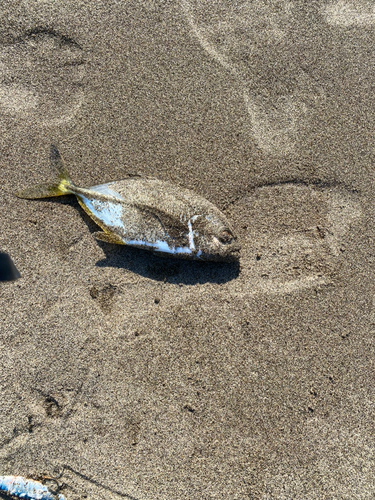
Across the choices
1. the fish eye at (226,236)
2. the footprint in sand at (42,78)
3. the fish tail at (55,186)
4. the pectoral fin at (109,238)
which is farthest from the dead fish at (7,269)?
the fish eye at (226,236)

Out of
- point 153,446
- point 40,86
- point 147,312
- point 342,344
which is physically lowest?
point 153,446

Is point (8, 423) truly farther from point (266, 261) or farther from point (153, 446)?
point (266, 261)

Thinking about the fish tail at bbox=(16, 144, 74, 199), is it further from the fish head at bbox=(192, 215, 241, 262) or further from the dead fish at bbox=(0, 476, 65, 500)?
the dead fish at bbox=(0, 476, 65, 500)

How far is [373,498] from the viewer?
2.61 metres

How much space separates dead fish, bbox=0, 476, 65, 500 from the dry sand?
27 cm

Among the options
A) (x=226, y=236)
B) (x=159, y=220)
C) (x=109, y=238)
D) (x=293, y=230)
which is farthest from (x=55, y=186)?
(x=293, y=230)

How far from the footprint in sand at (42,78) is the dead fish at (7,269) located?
1.25m

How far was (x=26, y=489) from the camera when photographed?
2.50 m

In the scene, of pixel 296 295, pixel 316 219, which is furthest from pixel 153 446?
pixel 316 219

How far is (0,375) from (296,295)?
2.65m

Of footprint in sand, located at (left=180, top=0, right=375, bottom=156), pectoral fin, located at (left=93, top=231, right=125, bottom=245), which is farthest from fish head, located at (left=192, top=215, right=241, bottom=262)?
footprint in sand, located at (left=180, top=0, right=375, bottom=156)

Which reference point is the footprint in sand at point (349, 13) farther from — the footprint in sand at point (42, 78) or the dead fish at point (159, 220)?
the footprint in sand at point (42, 78)

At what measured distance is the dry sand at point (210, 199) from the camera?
265 centimetres

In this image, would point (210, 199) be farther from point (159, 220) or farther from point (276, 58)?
point (276, 58)
